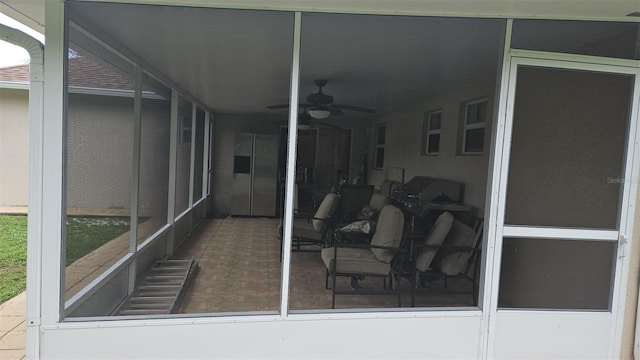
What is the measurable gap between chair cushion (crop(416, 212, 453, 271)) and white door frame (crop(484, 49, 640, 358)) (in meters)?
0.87

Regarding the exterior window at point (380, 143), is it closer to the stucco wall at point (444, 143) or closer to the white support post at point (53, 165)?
the stucco wall at point (444, 143)

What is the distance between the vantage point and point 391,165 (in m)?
6.34

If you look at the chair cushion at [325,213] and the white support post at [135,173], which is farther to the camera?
the chair cushion at [325,213]

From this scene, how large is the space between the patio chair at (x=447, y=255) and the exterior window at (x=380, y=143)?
367cm

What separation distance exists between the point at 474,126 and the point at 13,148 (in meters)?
8.62

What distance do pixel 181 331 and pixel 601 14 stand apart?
2.91m

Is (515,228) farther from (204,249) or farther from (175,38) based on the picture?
(204,249)

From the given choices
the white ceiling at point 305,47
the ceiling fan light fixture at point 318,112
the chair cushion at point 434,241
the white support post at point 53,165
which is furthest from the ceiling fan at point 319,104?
the white support post at point 53,165

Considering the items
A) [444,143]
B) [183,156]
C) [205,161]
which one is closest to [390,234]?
[444,143]

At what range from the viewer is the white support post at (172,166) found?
14.4ft

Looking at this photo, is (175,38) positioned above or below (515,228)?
above

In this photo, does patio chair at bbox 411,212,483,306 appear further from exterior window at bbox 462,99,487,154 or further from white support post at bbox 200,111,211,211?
white support post at bbox 200,111,211,211

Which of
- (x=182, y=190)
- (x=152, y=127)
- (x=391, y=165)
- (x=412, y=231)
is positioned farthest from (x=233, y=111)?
(x=412, y=231)

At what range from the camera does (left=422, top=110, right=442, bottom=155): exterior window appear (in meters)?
4.92
